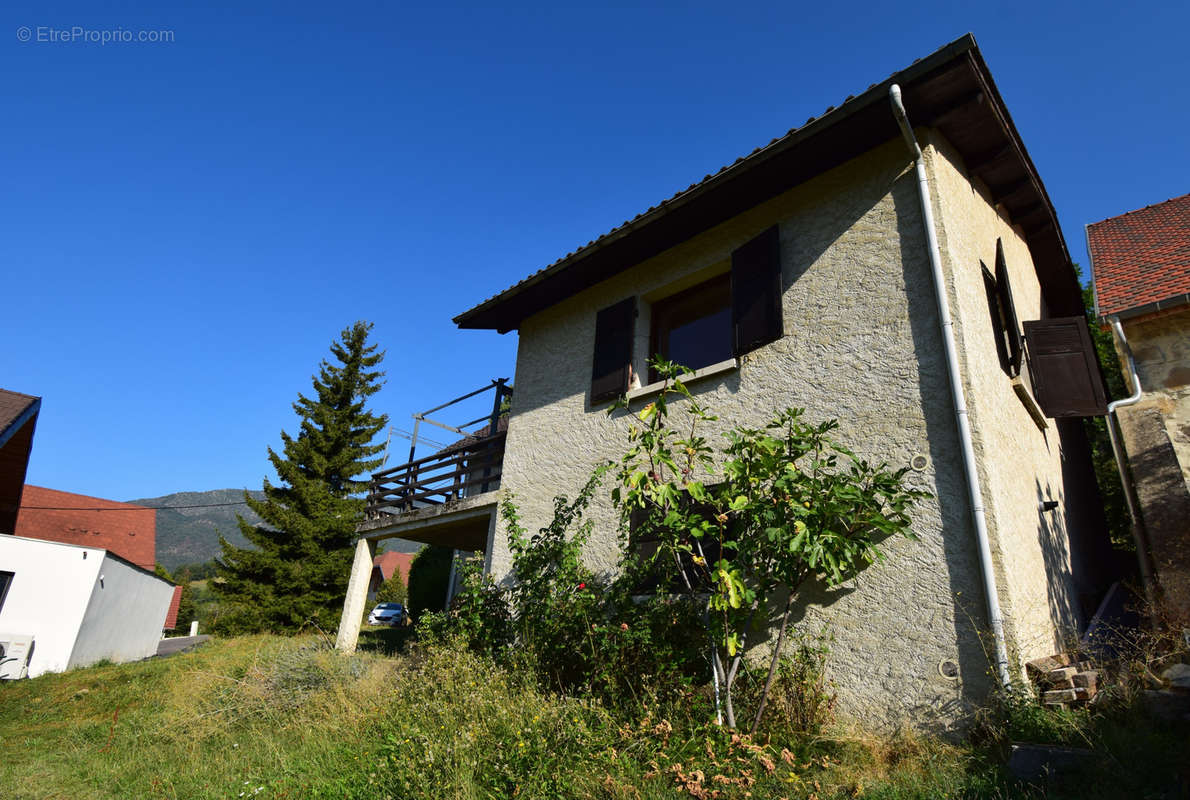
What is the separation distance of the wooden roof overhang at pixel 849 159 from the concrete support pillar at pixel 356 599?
503 centimetres

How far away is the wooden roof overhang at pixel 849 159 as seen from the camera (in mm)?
5000

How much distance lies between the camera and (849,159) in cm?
576

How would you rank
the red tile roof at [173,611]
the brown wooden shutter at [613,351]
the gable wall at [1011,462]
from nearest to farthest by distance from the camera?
the gable wall at [1011,462] < the brown wooden shutter at [613,351] < the red tile roof at [173,611]

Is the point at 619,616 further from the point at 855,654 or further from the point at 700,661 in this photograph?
the point at 855,654

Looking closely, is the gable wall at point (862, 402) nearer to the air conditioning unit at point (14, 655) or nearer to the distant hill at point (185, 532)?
the air conditioning unit at point (14, 655)

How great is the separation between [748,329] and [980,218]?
8.91 ft

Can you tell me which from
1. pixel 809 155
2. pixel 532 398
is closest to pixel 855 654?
pixel 809 155

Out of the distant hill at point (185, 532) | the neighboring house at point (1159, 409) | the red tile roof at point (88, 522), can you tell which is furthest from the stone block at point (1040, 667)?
the distant hill at point (185, 532)

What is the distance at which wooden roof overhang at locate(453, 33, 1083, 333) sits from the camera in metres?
5.00

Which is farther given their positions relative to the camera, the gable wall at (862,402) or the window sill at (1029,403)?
the window sill at (1029,403)

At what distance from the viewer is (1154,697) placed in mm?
3254

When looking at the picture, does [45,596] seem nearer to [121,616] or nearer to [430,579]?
[121,616]

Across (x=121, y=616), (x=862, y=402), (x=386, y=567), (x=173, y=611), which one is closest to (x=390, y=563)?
(x=386, y=567)

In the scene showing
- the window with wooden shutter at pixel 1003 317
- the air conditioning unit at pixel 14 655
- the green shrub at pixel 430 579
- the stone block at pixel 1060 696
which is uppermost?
the window with wooden shutter at pixel 1003 317
